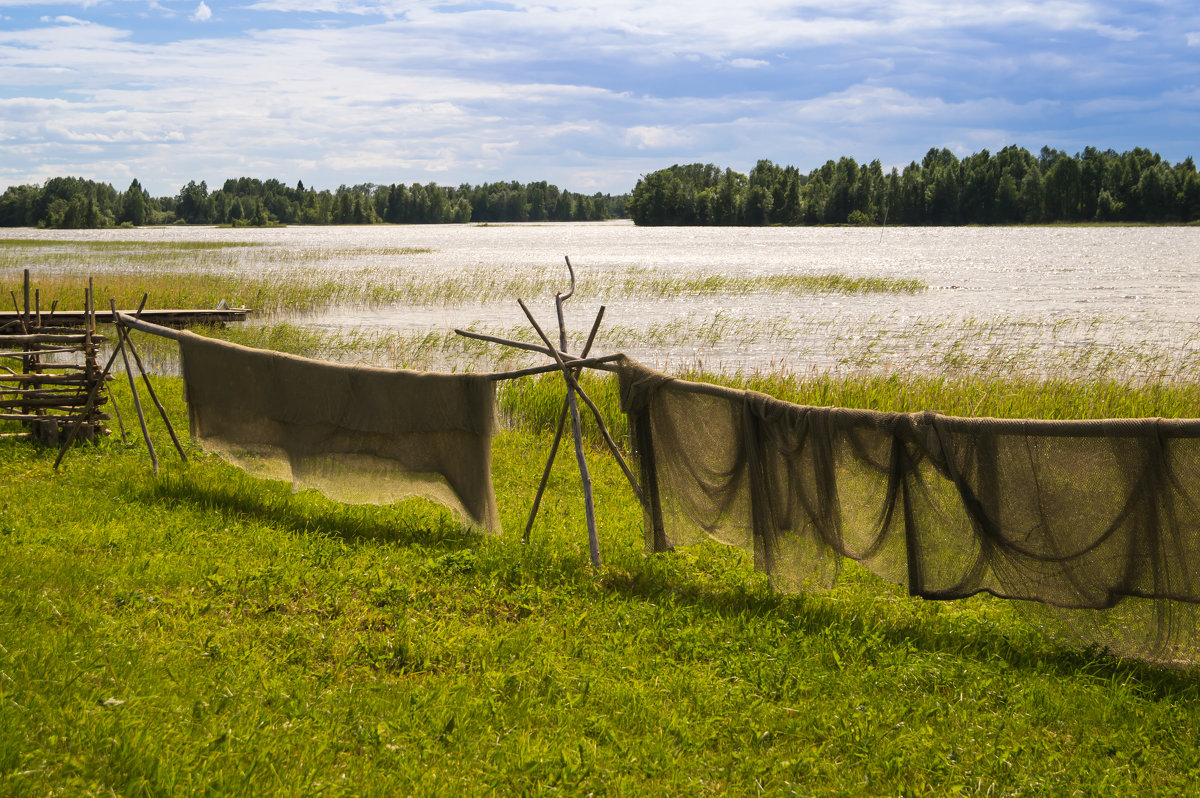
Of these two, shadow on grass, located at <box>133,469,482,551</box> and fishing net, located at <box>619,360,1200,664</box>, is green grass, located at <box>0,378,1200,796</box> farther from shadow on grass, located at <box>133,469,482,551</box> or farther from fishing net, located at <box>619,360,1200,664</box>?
fishing net, located at <box>619,360,1200,664</box>

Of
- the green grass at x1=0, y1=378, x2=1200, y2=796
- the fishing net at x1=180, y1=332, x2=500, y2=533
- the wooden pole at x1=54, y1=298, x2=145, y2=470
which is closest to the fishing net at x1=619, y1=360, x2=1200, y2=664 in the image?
the green grass at x1=0, y1=378, x2=1200, y2=796

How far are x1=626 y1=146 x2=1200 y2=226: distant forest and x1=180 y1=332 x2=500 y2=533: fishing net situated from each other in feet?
467

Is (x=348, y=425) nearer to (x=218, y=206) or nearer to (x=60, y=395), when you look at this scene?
(x=60, y=395)

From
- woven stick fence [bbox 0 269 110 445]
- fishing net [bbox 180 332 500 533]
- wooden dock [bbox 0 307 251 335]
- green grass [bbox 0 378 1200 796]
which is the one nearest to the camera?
green grass [bbox 0 378 1200 796]

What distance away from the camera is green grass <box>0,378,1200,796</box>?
13.2ft

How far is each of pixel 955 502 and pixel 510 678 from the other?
108 inches

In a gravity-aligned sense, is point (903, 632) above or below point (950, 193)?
below

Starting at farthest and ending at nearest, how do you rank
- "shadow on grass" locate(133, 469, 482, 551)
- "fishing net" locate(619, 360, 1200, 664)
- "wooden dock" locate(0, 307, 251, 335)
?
"wooden dock" locate(0, 307, 251, 335) < "shadow on grass" locate(133, 469, 482, 551) < "fishing net" locate(619, 360, 1200, 664)

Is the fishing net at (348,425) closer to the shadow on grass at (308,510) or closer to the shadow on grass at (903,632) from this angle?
the shadow on grass at (308,510)

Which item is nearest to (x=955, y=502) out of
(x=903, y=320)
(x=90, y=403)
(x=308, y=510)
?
(x=308, y=510)

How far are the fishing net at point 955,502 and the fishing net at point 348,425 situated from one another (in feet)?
4.84

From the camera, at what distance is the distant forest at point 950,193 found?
129 meters

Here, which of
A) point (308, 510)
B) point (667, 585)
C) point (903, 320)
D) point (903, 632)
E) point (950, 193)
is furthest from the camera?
point (950, 193)

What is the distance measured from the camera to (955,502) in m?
5.41
